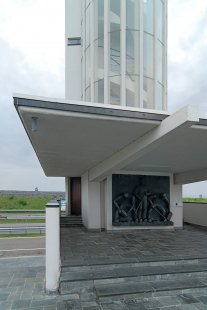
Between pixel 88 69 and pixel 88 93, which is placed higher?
pixel 88 69

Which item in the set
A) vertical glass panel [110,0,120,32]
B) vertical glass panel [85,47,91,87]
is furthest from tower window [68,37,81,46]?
vertical glass panel [110,0,120,32]

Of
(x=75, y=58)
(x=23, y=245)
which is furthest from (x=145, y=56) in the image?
(x=23, y=245)

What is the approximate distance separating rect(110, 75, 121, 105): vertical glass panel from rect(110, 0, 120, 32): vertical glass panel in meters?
2.25

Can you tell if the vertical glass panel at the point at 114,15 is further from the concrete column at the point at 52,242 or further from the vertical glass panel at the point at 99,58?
the concrete column at the point at 52,242

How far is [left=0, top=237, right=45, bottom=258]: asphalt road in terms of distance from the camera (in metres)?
9.08

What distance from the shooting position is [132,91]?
12094mm

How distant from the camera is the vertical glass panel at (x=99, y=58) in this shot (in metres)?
12.5

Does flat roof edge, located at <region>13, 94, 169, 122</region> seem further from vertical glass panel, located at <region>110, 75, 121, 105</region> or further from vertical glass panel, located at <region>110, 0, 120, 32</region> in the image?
vertical glass panel, located at <region>110, 0, 120, 32</region>

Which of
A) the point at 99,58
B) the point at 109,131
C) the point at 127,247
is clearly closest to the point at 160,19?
the point at 99,58

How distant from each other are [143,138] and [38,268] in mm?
4418

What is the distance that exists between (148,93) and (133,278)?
8.47m

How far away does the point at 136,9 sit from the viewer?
12.6 metres

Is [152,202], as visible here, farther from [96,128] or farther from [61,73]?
[61,73]

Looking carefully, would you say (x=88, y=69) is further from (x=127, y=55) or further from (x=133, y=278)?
(x=133, y=278)
